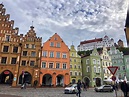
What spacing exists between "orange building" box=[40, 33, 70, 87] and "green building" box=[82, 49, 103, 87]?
10050 millimetres

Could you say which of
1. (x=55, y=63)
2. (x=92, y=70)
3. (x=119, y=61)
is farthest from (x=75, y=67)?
(x=119, y=61)

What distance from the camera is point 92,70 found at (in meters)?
53.0

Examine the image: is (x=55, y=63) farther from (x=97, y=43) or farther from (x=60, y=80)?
(x=97, y=43)

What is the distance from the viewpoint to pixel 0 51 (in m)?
41.6

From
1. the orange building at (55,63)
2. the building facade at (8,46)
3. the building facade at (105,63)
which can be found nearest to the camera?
the building facade at (8,46)

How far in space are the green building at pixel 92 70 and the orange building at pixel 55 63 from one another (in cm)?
1005

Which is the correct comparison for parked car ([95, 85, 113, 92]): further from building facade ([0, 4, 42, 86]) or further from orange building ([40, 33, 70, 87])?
building facade ([0, 4, 42, 86])

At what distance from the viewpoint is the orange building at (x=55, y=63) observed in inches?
1794

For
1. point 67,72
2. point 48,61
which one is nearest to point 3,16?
point 48,61

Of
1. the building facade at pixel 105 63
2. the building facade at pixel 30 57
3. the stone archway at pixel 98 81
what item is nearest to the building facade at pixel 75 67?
the stone archway at pixel 98 81

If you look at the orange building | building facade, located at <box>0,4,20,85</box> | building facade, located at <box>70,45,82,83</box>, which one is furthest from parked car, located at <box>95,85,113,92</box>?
building facade, located at <box>0,4,20,85</box>

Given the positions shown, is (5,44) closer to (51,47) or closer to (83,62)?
(51,47)

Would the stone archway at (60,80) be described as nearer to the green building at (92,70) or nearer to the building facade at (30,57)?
the building facade at (30,57)

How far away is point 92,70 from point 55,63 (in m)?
15.6
